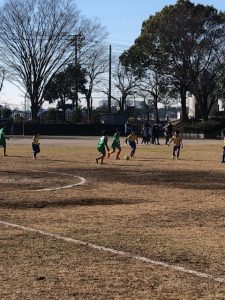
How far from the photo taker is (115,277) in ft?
19.5

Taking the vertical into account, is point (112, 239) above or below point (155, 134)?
below

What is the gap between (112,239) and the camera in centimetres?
778

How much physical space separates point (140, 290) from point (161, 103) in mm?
69031

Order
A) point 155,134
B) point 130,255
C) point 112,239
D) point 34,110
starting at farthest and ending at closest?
point 34,110 → point 155,134 → point 112,239 → point 130,255

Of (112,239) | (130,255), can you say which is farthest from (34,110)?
(130,255)

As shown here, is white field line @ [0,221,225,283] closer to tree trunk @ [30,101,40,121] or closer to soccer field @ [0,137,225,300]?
soccer field @ [0,137,225,300]

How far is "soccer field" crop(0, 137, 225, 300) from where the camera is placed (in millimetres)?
5613

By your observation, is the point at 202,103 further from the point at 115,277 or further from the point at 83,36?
the point at 115,277

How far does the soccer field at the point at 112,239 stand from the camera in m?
5.61

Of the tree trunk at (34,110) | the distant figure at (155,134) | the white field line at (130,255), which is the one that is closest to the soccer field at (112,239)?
the white field line at (130,255)

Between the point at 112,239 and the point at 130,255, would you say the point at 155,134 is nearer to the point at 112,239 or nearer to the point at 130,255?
the point at 112,239

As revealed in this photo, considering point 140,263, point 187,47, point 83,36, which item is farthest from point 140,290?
point 83,36

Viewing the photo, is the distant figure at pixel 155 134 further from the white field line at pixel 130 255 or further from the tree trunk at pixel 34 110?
the white field line at pixel 130 255

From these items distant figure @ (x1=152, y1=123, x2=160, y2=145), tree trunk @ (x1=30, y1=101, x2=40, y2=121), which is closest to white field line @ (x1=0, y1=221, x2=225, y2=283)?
distant figure @ (x1=152, y1=123, x2=160, y2=145)
